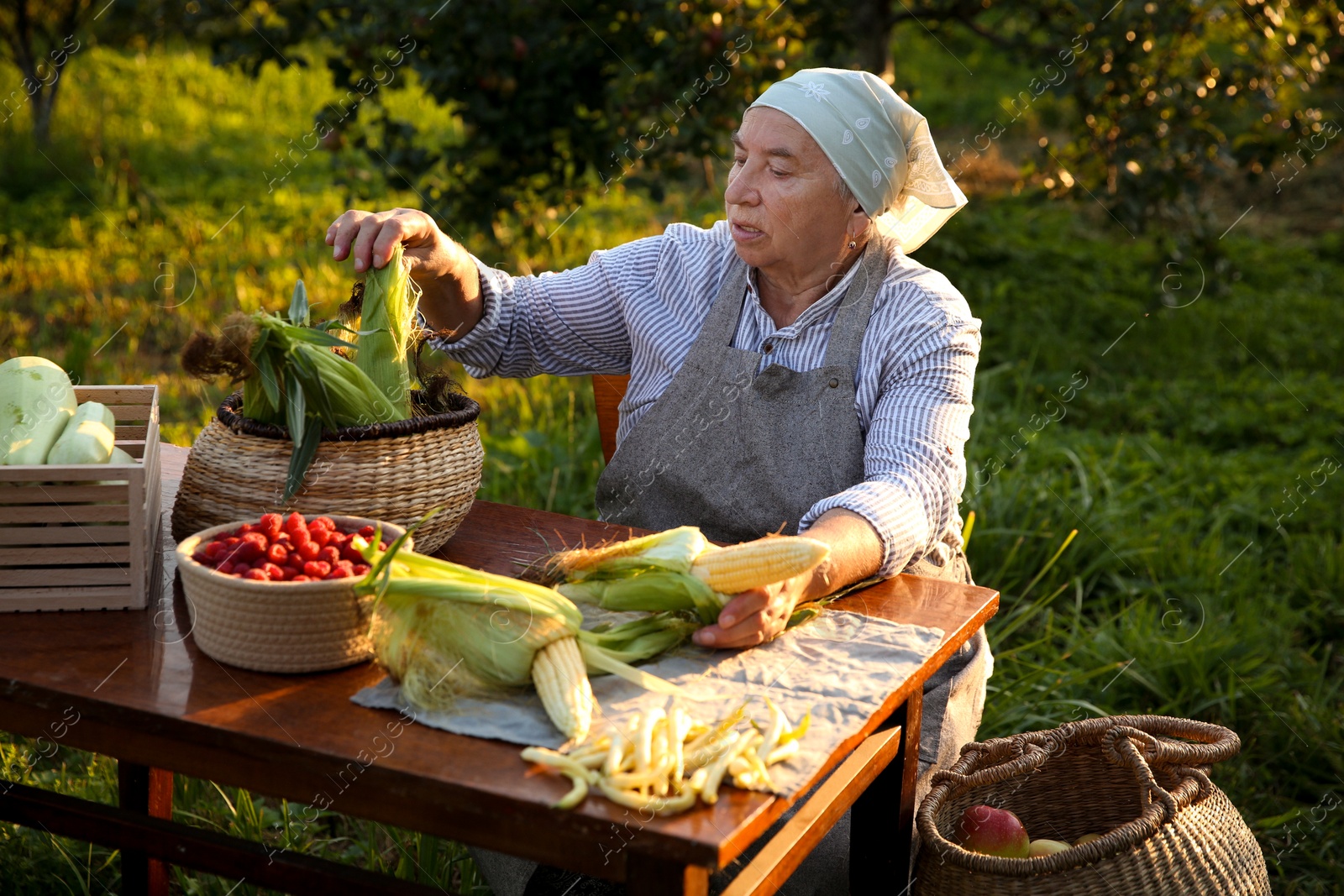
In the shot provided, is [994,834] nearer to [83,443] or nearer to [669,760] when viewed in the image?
[669,760]

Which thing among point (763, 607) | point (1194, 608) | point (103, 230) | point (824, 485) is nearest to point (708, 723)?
point (763, 607)

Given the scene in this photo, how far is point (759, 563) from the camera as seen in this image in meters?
1.69

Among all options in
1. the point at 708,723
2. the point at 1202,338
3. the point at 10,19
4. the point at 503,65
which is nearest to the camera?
the point at 708,723

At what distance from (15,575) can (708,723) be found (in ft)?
3.30

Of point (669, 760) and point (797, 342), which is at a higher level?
point (797, 342)

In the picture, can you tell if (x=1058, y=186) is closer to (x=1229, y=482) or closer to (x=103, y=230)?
(x=1229, y=482)

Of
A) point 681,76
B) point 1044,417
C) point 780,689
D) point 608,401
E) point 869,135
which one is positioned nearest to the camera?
point 780,689

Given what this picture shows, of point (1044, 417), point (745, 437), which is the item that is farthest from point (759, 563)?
point (1044, 417)

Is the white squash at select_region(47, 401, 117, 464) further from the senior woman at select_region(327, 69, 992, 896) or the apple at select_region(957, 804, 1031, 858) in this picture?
the apple at select_region(957, 804, 1031, 858)

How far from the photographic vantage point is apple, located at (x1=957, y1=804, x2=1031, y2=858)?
211 centimetres

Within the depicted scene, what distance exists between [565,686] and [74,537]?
773 mm

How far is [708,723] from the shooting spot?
152cm

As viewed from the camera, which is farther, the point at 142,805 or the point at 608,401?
the point at 608,401

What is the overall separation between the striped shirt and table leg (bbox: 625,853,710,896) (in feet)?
2.59
